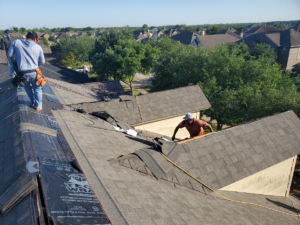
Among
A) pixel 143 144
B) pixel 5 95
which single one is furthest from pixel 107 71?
pixel 143 144

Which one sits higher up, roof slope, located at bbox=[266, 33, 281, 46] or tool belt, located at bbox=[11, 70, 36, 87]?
roof slope, located at bbox=[266, 33, 281, 46]

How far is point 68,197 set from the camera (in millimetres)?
3750

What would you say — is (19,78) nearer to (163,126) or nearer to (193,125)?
(193,125)

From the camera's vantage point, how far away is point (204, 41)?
51.6m

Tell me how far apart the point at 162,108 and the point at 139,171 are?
289 inches

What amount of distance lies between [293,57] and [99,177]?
160 feet

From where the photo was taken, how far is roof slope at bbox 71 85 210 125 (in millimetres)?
11859

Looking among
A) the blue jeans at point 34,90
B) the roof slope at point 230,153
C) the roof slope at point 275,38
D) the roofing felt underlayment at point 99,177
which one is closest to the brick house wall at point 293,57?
the roof slope at point 275,38

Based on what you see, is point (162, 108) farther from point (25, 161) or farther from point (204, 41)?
point (204, 41)

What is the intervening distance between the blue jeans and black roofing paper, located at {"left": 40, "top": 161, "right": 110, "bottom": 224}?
299 centimetres

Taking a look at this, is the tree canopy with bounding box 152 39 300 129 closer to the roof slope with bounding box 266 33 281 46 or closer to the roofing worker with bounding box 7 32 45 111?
the roofing worker with bounding box 7 32 45 111

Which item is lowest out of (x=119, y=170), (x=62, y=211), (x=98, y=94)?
(x=98, y=94)

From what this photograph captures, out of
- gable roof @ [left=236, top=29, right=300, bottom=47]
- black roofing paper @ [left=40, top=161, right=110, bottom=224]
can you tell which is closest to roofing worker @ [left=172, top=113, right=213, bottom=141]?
black roofing paper @ [left=40, top=161, right=110, bottom=224]

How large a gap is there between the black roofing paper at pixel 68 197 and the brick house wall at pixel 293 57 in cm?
4822
